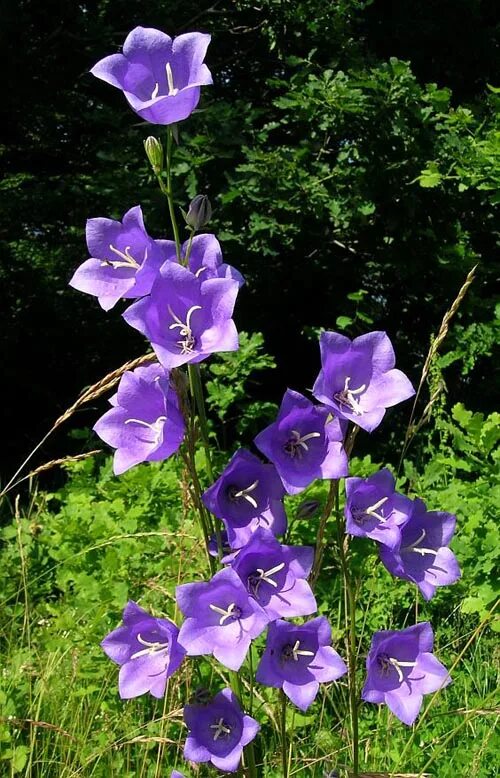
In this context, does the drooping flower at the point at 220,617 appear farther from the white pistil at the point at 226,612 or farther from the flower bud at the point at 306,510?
the flower bud at the point at 306,510

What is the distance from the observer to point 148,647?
44.6 inches

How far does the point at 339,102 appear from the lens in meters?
3.74

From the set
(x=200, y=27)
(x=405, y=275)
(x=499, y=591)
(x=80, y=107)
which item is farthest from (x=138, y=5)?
(x=499, y=591)

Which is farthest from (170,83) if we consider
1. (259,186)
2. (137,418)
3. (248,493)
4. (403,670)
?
(259,186)

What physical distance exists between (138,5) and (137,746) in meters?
4.15

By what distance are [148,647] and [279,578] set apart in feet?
0.75

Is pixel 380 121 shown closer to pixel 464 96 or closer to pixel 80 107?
pixel 464 96

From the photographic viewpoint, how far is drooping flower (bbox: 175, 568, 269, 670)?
39.6 inches

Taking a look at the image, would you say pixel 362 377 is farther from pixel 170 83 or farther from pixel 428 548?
pixel 170 83

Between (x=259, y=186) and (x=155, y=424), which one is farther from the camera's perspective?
(x=259, y=186)

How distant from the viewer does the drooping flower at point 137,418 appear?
1.08 m

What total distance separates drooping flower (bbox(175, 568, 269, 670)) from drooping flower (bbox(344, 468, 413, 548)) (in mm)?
170

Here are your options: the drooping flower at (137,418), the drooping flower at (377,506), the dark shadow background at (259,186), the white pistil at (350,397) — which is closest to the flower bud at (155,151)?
the drooping flower at (137,418)

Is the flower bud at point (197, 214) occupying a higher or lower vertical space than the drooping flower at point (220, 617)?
higher
